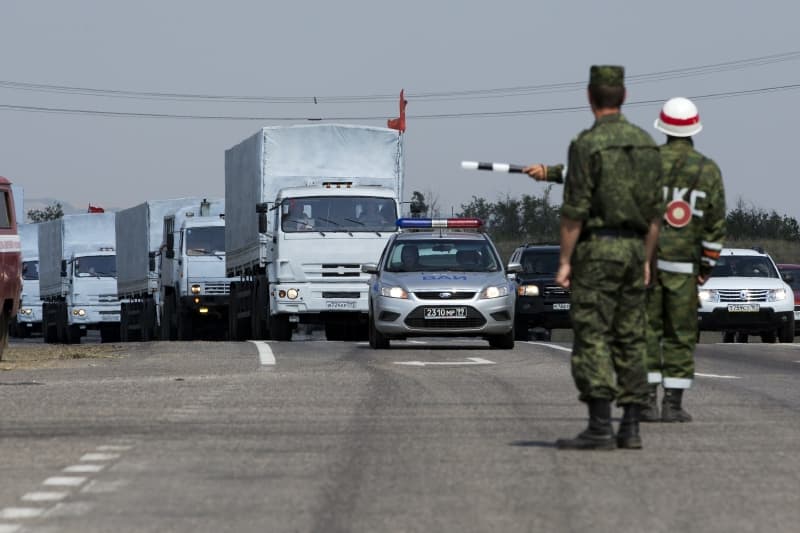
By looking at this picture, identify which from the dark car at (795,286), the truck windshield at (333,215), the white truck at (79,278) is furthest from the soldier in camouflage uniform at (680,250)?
the white truck at (79,278)

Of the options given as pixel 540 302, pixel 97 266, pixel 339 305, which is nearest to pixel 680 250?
pixel 339 305

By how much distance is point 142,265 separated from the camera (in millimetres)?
46188

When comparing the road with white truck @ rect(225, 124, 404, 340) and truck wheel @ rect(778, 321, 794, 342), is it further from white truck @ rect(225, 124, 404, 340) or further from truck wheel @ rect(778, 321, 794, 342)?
truck wheel @ rect(778, 321, 794, 342)

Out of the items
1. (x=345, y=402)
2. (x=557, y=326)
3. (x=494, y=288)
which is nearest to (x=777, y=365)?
(x=494, y=288)

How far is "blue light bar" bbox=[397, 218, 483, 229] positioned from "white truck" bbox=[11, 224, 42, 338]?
33.4 meters

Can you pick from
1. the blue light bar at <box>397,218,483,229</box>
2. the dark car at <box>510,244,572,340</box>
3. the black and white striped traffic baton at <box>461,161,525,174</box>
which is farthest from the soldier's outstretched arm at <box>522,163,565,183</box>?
the dark car at <box>510,244,572,340</box>

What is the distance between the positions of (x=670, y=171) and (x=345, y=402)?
327 centimetres

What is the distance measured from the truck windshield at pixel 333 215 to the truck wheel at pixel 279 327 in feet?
6.03

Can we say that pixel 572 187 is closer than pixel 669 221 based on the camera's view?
Yes

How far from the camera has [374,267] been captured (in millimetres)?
25688

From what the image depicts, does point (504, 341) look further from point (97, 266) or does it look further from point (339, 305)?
point (97, 266)

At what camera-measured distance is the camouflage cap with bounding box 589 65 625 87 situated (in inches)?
401

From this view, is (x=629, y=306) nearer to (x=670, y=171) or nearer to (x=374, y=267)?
(x=670, y=171)

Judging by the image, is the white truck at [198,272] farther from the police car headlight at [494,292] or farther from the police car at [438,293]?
the police car headlight at [494,292]
